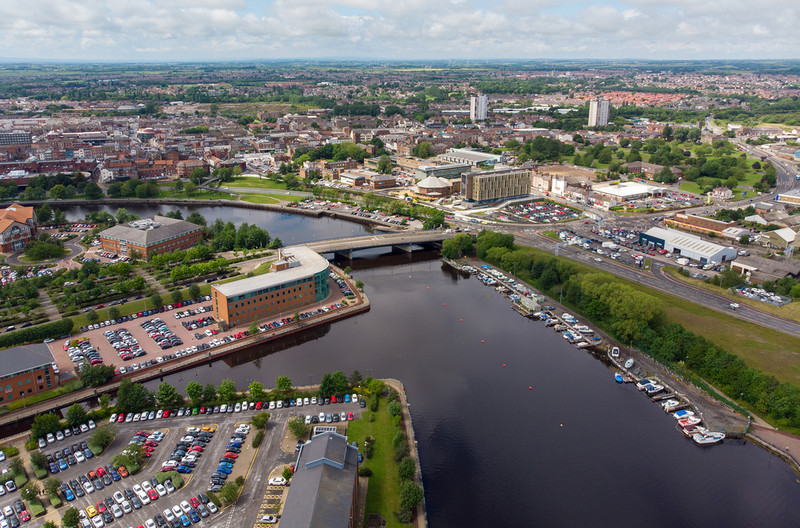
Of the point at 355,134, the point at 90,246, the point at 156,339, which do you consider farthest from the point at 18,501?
the point at 355,134

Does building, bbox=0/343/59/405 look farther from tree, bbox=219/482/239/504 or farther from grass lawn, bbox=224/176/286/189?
grass lawn, bbox=224/176/286/189

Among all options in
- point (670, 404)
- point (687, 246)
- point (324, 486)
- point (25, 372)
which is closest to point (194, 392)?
point (25, 372)

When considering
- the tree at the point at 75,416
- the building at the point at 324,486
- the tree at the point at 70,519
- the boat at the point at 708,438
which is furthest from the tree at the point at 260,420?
the boat at the point at 708,438

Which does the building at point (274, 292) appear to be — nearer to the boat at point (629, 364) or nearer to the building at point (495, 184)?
the boat at point (629, 364)

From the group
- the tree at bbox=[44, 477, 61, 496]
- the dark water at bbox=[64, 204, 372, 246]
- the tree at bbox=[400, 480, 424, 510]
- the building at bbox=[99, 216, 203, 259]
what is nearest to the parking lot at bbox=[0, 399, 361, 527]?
the tree at bbox=[44, 477, 61, 496]

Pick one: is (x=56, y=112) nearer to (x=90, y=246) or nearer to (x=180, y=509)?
(x=90, y=246)

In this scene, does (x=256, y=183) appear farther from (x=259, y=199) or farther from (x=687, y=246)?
(x=687, y=246)
